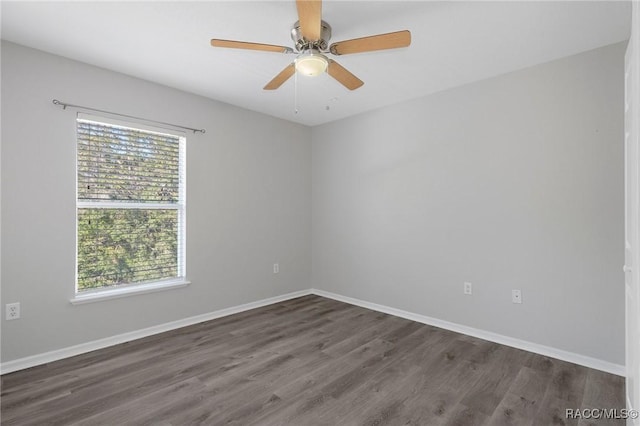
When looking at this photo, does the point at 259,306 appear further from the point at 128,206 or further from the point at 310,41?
the point at 310,41

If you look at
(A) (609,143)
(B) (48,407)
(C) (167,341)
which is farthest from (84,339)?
(A) (609,143)

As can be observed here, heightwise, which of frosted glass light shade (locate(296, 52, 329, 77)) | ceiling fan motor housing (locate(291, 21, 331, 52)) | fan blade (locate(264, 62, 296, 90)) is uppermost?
ceiling fan motor housing (locate(291, 21, 331, 52))

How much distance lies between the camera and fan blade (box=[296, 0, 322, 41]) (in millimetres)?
1564

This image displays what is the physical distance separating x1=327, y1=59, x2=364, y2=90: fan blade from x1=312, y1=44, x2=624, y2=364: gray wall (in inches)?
55.9

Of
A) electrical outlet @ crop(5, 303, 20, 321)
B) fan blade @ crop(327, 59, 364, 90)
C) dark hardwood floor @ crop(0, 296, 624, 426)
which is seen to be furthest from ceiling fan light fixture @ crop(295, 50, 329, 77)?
electrical outlet @ crop(5, 303, 20, 321)

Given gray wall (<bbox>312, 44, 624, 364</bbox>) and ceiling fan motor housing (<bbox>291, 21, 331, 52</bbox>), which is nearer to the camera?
ceiling fan motor housing (<bbox>291, 21, 331, 52</bbox>)

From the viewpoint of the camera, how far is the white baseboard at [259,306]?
2420 mm

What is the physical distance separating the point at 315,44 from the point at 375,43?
1.31 feet

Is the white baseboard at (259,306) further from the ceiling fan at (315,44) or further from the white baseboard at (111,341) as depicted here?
the ceiling fan at (315,44)

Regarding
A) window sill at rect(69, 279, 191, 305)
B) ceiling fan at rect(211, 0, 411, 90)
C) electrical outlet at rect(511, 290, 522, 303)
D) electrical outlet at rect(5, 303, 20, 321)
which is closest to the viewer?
ceiling fan at rect(211, 0, 411, 90)

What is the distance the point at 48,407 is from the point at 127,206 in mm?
1666

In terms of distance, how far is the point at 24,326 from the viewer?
8.02 ft

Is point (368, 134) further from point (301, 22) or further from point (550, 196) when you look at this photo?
point (301, 22)

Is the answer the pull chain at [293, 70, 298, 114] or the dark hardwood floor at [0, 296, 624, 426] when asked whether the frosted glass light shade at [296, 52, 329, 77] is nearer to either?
the pull chain at [293, 70, 298, 114]
